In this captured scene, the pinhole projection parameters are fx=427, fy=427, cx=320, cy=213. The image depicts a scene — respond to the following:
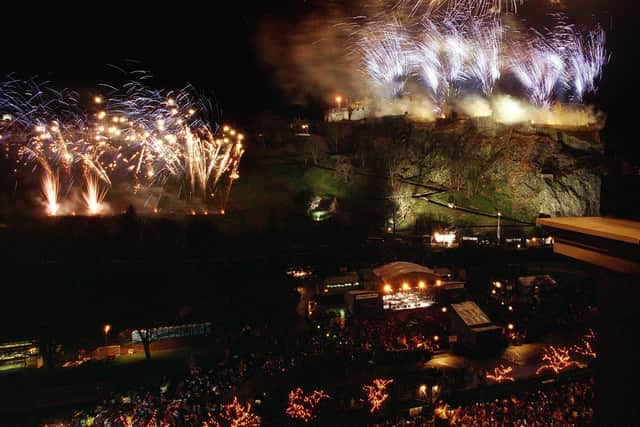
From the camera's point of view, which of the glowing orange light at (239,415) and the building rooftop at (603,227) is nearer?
the building rooftop at (603,227)

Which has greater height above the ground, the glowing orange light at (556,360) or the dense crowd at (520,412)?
the dense crowd at (520,412)

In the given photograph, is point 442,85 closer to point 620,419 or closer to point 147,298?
point 147,298

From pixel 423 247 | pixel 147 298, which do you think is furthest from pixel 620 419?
pixel 423 247

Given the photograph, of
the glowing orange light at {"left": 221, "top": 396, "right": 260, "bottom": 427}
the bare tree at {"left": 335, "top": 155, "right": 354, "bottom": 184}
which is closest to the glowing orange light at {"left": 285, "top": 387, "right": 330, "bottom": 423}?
the glowing orange light at {"left": 221, "top": 396, "right": 260, "bottom": 427}

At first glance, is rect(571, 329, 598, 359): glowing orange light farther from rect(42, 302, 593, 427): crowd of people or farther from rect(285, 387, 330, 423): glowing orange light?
rect(285, 387, 330, 423): glowing orange light

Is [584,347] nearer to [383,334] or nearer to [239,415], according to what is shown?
[383,334]

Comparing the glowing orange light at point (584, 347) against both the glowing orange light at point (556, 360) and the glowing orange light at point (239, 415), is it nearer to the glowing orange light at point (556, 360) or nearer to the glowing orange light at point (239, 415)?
the glowing orange light at point (556, 360)

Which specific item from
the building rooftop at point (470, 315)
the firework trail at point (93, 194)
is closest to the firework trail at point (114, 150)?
the firework trail at point (93, 194)

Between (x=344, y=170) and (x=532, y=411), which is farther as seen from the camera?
(x=344, y=170)

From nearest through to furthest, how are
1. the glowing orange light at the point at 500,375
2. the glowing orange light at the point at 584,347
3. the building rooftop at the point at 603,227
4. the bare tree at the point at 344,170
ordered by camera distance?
the building rooftop at the point at 603,227
the glowing orange light at the point at 500,375
the glowing orange light at the point at 584,347
the bare tree at the point at 344,170

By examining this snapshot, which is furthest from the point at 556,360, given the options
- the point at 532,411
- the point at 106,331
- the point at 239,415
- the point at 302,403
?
the point at 106,331
